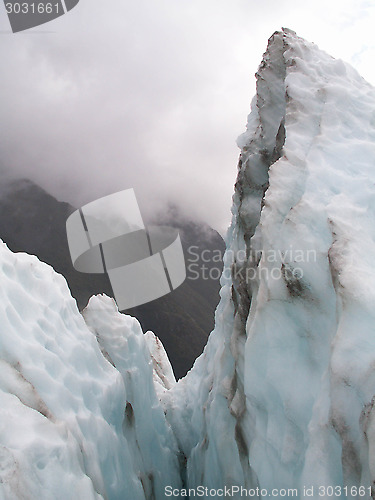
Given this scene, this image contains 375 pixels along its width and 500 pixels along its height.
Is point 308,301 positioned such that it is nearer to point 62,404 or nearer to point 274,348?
point 274,348

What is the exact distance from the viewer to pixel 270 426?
14.6 ft

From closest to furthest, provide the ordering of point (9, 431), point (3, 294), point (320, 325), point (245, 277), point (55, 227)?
point (9, 431), point (320, 325), point (3, 294), point (245, 277), point (55, 227)

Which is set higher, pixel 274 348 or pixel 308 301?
pixel 308 301

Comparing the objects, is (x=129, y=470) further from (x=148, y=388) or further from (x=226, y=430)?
(x=148, y=388)

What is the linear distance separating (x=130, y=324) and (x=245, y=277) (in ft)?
16.8

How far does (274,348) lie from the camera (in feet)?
14.8

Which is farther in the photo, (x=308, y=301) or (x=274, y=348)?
(x=274, y=348)

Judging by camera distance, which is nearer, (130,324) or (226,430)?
(226,430)

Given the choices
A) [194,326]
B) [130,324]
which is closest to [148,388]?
[130,324]

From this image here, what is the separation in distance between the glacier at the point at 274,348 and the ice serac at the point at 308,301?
0.06ft

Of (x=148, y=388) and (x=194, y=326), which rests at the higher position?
(x=148, y=388)

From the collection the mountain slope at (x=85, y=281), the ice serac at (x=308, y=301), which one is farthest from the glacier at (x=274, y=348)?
the mountain slope at (x=85, y=281)

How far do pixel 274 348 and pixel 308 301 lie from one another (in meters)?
0.76

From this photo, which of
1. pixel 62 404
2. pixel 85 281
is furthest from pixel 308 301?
pixel 85 281
